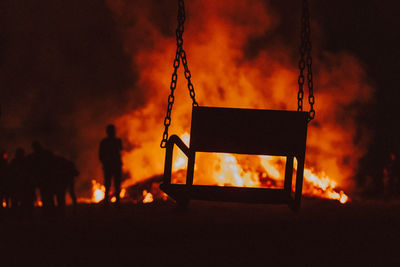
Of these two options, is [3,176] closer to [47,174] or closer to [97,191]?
[47,174]

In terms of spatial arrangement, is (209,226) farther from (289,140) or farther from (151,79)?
(151,79)

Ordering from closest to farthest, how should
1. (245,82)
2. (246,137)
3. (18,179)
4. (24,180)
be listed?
(246,137) → (24,180) → (18,179) → (245,82)

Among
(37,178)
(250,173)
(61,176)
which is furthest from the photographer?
(250,173)

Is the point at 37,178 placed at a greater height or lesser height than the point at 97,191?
lesser

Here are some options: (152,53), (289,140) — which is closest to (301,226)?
(289,140)

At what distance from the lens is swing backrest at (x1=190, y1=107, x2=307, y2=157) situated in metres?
4.10

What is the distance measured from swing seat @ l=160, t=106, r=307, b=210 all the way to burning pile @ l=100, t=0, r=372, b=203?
8392 mm

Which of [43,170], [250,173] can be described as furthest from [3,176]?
[250,173]

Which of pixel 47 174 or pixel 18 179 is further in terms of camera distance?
pixel 18 179

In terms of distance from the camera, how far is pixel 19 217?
736 cm

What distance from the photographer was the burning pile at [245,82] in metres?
13.1

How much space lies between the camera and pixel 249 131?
4137mm

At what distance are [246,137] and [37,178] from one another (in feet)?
13.7

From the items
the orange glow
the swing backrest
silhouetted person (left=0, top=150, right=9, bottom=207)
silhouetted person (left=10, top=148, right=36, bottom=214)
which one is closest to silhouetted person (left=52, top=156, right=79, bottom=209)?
silhouetted person (left=10, top=148, right=36, bottom=214)
